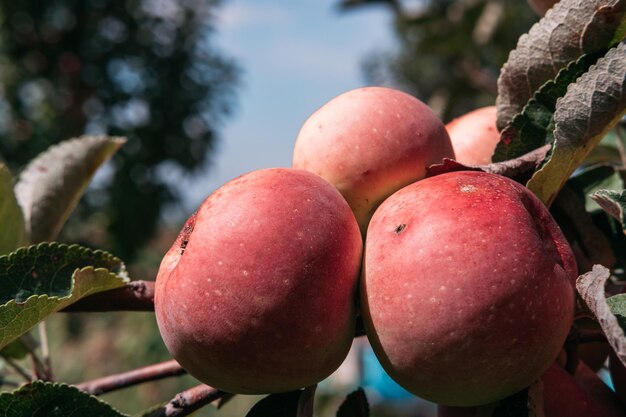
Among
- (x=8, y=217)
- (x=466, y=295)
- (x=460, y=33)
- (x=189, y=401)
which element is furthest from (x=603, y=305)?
(x=460, y=33)

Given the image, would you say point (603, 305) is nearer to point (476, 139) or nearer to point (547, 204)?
point (547, 204)

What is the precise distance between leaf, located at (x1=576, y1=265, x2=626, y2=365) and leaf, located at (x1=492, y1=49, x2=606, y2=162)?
15cm

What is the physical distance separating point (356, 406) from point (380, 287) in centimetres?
17

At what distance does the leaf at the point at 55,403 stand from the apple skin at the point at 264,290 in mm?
98

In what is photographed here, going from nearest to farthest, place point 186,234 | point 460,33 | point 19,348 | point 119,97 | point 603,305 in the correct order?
point 603,305 < point 186,234 < point 19,348 < point 460,33 < point 119,97

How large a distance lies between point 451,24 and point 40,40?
6.64 metres

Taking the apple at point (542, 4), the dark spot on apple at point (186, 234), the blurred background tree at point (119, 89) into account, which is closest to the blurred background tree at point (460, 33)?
the apple at point (542, 4)

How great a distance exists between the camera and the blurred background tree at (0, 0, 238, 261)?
761 cm

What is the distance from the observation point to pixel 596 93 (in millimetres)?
505

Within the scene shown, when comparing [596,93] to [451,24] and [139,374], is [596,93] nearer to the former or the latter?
[139,374]

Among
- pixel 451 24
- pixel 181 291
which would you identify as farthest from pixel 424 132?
pixel 451 24

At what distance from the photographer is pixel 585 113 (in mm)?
516

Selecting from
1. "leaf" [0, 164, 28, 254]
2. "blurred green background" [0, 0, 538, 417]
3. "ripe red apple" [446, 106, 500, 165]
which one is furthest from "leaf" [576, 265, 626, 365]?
"blurred green background" [0, 0, 538, 417]

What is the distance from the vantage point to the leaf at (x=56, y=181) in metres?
0.82
